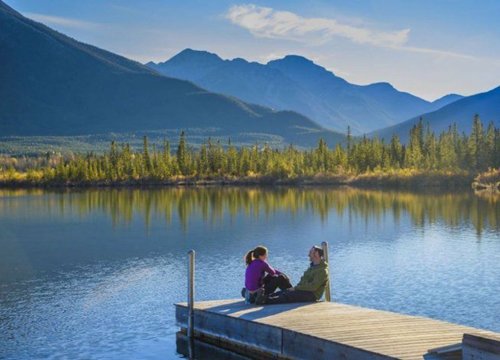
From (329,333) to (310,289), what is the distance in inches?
160

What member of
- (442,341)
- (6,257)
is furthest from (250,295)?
(6,257)

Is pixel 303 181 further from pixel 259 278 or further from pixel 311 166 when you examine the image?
pixel 259 278

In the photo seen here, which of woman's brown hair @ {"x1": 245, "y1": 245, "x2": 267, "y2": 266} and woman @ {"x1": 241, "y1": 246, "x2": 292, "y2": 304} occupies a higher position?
woman's brown hair @ {"x1": 245, "y1": 245, "x2": 267, "y2": 266}

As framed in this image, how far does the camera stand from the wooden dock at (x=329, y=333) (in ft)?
50.0

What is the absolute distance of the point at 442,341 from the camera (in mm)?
16625

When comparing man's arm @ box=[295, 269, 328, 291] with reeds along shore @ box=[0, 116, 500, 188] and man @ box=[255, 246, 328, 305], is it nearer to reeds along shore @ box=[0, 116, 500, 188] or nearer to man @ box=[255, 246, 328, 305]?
man @ box=[255, 246, 328, 305]

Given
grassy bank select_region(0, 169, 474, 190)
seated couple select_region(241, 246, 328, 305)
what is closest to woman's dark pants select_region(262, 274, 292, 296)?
seated couple select_region(241, 246, 328, 305)

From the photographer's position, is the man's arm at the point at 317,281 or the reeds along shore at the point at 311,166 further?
the reeds along shore at the point at 311,166

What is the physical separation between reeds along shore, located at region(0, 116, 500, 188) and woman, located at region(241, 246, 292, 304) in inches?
3743

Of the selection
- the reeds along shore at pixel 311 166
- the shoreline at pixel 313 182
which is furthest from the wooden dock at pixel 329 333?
the reeds along shore at pixel 311 166

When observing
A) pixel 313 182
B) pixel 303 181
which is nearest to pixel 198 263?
pixel 313 182

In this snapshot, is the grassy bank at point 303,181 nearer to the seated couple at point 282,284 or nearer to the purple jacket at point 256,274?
the seated couple at point 282,284

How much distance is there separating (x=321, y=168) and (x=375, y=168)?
1124 cm

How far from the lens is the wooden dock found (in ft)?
50.0
